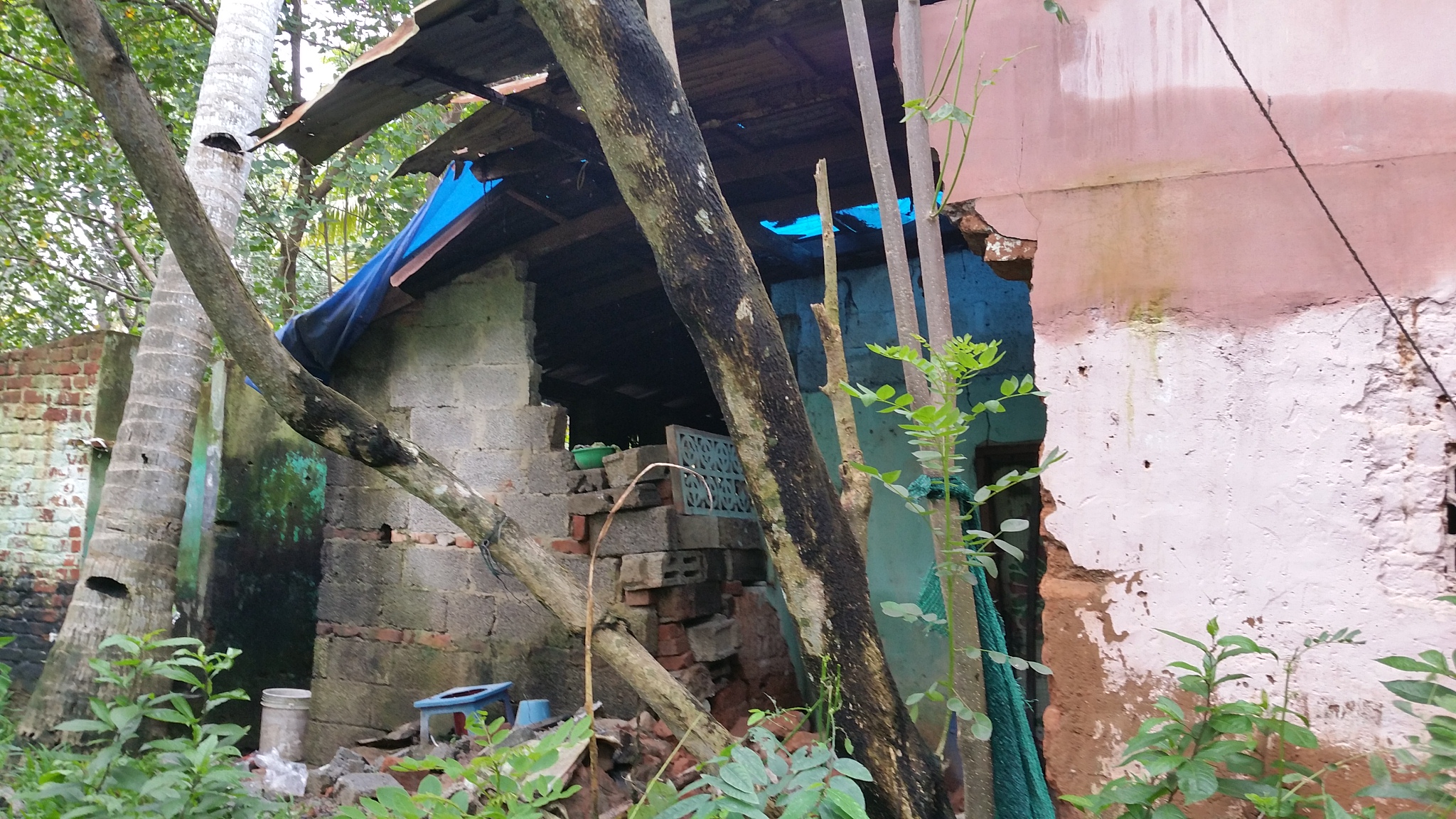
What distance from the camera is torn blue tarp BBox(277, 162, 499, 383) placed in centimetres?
477

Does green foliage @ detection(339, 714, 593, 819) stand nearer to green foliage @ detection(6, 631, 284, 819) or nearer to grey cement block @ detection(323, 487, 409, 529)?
green foliage @ detection(6, 631, 284, 819)

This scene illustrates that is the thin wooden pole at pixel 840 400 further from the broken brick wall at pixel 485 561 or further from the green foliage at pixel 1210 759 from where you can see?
the broken brick wall at pixel 485 561

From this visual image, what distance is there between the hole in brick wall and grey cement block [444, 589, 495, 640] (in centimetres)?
147

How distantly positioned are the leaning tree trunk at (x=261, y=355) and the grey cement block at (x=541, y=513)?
237 cm

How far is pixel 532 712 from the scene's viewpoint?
4254 mm

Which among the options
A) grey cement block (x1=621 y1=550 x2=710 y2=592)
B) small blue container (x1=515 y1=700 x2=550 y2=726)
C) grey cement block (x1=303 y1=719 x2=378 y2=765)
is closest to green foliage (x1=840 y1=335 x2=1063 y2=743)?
grey cement block (x1=621 y1=550 x2=710 y2=592)

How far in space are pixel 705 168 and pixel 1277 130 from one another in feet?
5.22

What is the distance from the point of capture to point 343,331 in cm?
496

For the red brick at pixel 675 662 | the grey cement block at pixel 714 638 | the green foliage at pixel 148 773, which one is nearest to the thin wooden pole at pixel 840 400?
the green foliage at pixel 148 773

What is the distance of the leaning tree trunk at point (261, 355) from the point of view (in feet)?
7.43

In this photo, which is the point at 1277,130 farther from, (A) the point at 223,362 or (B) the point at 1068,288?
(A) the point at 223,362

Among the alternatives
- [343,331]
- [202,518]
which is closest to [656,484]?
[343,331]

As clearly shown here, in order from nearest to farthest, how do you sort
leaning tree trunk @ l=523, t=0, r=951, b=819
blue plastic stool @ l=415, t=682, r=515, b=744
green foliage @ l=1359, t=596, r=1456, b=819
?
green foliage @ l=1359, t=596, r=1456, b=819
leaning tree trunk @ l=523, t=0, r=951, b=819
blue plastic stool @ l=415, t=682, r=515, b=744

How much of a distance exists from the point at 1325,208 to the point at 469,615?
13.6 feet
